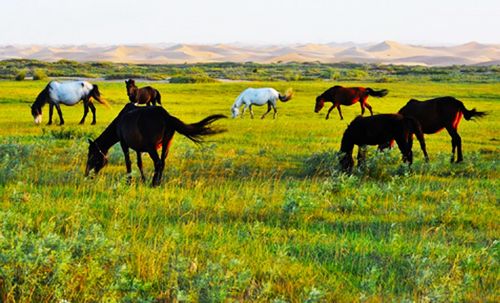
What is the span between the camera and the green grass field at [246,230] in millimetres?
4645

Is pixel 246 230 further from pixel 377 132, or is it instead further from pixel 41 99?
pixel 41 99

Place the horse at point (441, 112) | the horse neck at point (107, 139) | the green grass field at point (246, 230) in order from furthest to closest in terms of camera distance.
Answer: the horse at point (441, 112)
the horse neck at point (107, 139)
the green grass field at point (246, 230)

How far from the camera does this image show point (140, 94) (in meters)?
25.2

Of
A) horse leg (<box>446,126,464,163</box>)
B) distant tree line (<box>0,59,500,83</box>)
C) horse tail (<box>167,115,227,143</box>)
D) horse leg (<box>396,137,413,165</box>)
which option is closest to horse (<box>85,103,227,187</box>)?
horse tail (<box>167,115,227,143</box>)

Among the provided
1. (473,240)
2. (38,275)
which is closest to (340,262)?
(473,240)


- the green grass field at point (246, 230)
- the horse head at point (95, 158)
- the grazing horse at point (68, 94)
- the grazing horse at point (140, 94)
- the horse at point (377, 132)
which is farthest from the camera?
the grazing horse at point (140, 94)

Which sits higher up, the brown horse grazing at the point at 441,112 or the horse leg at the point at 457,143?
the brown horse grazing at the point at 441,112

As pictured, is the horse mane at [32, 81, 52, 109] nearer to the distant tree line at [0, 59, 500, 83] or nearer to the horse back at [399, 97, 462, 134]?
the horse back at [399, 97, 462, 134]

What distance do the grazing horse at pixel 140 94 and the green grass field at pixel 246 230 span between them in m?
9.87

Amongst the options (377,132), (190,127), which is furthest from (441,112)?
(190,127)

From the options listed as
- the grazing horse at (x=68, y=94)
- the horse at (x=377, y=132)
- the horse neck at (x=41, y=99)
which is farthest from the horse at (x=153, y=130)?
the horse neck at (x=41, y=99)

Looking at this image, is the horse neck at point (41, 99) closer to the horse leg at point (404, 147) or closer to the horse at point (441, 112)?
the horse at point (441, 112)

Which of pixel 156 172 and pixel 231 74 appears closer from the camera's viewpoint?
pixel 156 172

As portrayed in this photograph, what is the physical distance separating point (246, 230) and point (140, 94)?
19.4m
